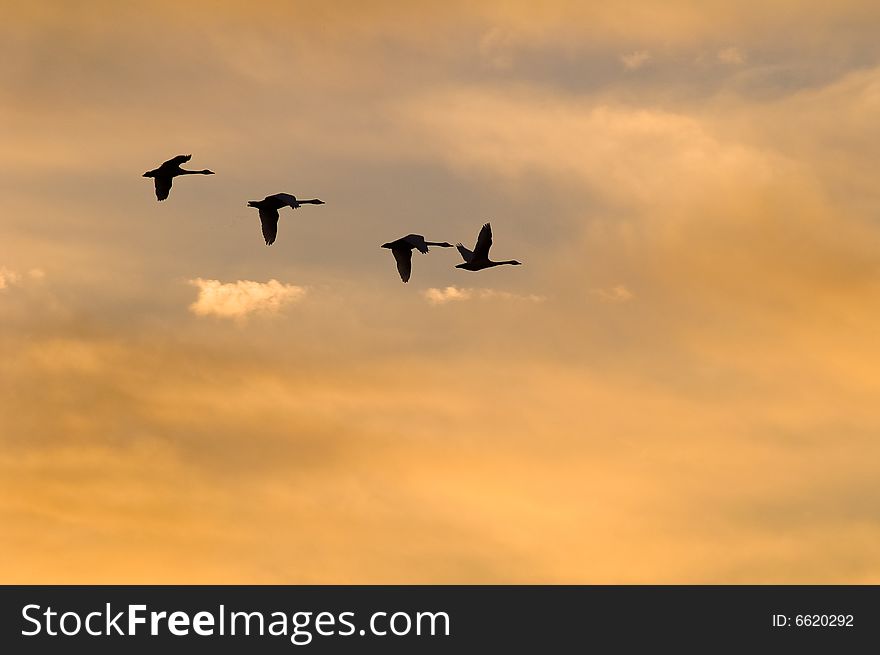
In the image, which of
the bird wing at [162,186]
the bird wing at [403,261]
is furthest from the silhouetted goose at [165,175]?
the bird wing at [403,261]

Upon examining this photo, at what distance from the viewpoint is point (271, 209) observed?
151750 millimetres

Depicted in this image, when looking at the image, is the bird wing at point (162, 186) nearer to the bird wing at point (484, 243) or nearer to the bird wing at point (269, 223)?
the bird wing at point (269, 223)

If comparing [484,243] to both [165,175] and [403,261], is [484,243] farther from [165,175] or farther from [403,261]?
[165,175]

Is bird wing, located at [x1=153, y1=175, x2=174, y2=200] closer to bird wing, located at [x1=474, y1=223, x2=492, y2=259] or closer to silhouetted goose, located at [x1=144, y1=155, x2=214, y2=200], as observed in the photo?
silhouetted goose, located at [x1=144, y1=155, x2=214, y2=200]

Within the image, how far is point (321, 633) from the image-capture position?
153 m

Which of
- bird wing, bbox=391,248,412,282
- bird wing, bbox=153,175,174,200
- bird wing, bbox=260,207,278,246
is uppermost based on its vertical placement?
bird wing, bbox=153,175,174,200

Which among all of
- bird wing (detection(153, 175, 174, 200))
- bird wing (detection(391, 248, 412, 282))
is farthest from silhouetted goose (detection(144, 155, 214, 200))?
bird wing (detection(391, 248, 412, 282))

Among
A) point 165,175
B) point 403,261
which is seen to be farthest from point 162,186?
point 403,261

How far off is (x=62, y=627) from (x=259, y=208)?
101ft

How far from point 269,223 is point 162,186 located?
8120 millimetres

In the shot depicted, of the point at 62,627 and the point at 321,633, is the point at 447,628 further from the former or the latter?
the point at 62,627

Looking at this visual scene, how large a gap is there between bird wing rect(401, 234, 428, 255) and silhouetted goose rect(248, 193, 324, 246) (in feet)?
25.0

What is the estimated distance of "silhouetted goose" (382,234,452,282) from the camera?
152 metres

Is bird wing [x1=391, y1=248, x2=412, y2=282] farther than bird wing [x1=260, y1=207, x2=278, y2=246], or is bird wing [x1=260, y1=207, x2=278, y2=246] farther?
bird wing [x1=391, y1=248, x2=412, y2=282]
